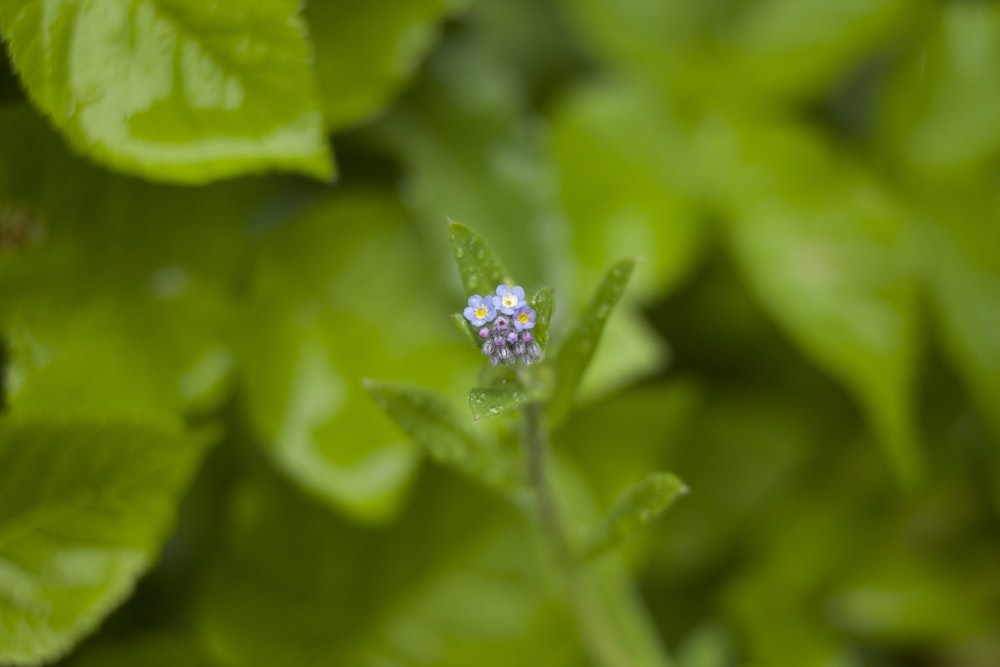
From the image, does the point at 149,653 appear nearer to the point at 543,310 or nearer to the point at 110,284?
the point at 110,284

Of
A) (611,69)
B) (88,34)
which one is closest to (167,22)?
(88,34)

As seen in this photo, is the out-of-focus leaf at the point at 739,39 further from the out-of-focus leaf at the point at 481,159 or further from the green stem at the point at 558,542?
the green stem at the point at 558,542

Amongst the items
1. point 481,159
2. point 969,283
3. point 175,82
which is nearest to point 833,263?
point 969,283

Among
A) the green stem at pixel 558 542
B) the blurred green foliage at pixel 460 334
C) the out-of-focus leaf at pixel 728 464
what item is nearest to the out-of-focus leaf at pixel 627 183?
the blurred green foliage at pixel 460 334

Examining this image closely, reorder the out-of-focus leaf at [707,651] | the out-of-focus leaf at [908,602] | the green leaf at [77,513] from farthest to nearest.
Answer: the out-of-focus leaf at [908,602] → the out-of-focus leaf at [707,651] → the green leaf at [77,513]

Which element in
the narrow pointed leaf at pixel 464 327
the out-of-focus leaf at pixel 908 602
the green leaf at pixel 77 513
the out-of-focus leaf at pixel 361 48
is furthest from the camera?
the out-of-focus leaf at pixel 908 602

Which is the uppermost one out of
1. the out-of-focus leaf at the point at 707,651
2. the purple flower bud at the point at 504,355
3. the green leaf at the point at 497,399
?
the purple flower bud at the point at 504,355

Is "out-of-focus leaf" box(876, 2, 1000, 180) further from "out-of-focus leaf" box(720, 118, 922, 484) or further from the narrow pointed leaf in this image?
the narrow pointed leaf

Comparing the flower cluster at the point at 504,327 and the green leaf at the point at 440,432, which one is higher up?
the flower cluster at the point at 504,327
